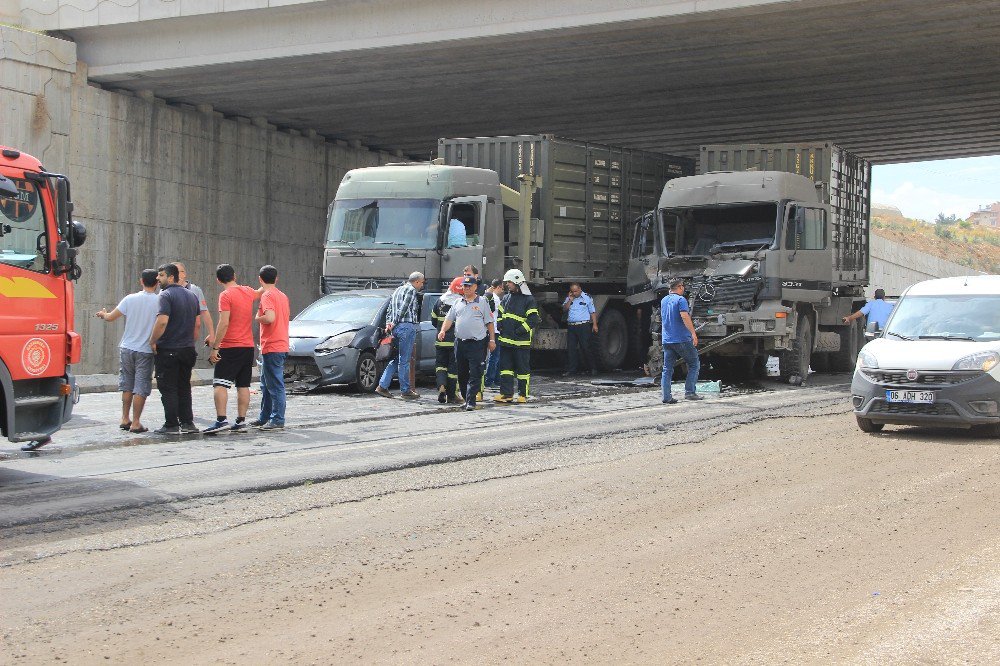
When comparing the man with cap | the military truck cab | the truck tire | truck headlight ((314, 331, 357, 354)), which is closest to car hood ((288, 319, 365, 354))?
truck headlight ((314, 331, 357, 354))

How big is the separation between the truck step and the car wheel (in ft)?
25.5

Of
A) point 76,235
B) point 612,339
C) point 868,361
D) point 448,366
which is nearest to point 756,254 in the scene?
point 612,339

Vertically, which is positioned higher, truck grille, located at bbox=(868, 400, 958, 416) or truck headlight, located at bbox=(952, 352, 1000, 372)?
truck headlight, located at bbox=(952, 352, 1000, 372)

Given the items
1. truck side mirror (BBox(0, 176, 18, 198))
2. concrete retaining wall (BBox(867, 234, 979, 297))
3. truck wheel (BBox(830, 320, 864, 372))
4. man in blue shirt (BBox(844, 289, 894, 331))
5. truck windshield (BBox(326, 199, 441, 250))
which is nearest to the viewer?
truck side mirror (BBox(0, 176, 18, 198))

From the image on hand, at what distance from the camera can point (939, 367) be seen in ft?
38.1

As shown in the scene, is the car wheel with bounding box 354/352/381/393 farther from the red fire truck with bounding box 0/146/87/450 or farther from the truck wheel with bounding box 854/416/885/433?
the red fire truck with bounding box 0/146/87/450

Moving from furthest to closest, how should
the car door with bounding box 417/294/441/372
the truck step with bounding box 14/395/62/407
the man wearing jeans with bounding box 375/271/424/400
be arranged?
the car door with bounding box 417/294/441/372 → the man wearing jeans with bounding box 375/271/424/400 → the truck step with bounding box 14/395/62/407

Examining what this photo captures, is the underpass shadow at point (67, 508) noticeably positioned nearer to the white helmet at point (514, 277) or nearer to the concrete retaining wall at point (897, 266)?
the white helmet at point (514, 277)

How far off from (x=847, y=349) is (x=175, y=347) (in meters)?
14.4

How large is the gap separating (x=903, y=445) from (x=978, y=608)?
587 centimetres

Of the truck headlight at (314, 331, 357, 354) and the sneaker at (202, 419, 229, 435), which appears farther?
the truck headlight at (314, 331, 357, 354)

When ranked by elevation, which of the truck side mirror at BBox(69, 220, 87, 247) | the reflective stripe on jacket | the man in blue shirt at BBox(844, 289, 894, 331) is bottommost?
the reflective stripe on jacket

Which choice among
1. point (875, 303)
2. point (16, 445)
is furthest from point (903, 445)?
point (875, 303)

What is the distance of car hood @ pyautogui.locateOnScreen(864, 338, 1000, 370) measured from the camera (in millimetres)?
11664
